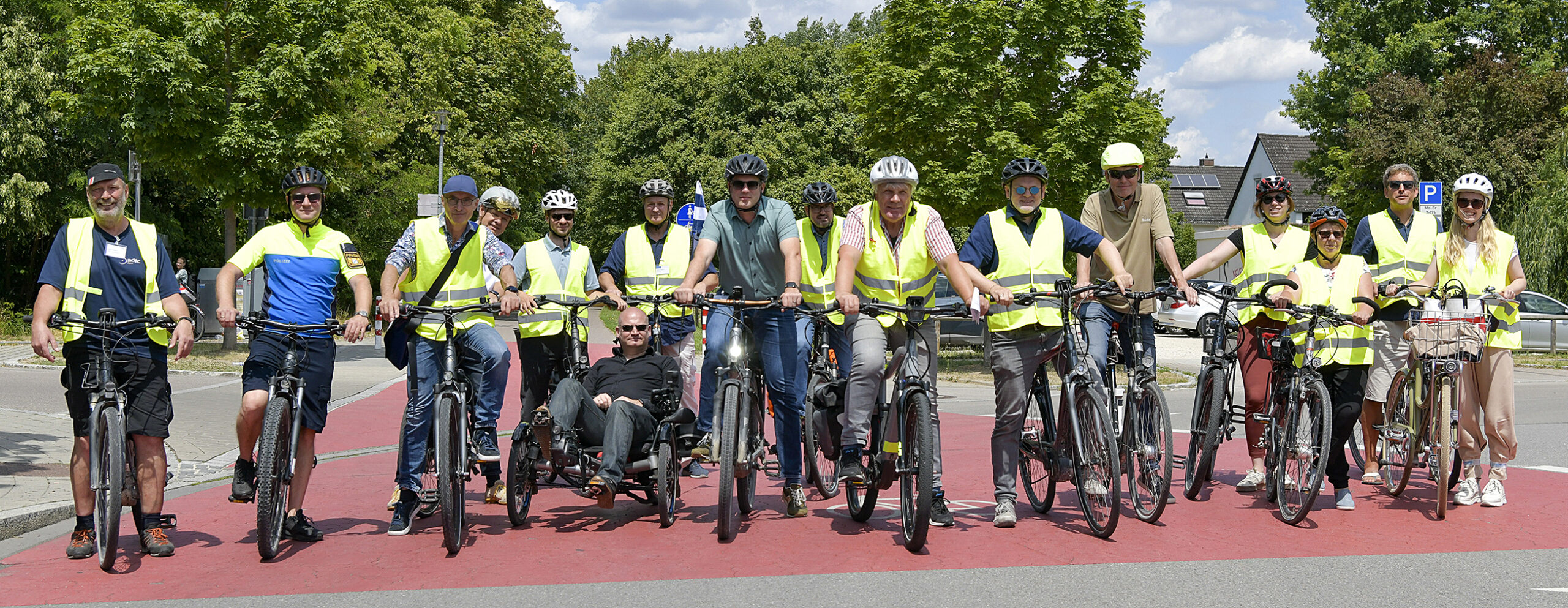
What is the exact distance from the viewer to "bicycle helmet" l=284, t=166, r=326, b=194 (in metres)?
6.62

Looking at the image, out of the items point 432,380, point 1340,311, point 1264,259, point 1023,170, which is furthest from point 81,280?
point 1340,311

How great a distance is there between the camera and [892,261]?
278 inches

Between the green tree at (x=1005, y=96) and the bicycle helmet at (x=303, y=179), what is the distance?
664 inches

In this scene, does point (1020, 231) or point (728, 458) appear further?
point (1020, 231)

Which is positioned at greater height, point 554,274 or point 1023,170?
point 1023,170

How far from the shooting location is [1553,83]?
35.3m

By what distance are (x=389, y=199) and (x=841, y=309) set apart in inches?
1308

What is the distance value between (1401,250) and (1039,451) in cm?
280

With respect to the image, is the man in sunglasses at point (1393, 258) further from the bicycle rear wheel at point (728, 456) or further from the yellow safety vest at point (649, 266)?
the yellow safety vest at point (649, 266)

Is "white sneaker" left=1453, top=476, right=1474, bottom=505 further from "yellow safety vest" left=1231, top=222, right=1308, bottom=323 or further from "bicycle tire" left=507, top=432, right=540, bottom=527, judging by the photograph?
"bicycle tire" left=507, top=432, right=540, bottom=527

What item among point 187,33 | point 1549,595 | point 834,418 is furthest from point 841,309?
point 187,33

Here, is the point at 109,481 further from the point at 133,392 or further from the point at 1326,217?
the point at 1326,217

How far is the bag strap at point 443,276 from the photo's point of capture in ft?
23.6

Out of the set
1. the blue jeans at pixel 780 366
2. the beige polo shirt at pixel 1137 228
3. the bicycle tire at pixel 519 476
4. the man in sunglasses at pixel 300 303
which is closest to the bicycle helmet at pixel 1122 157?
the beige polo shirt at pixel 1137 228
